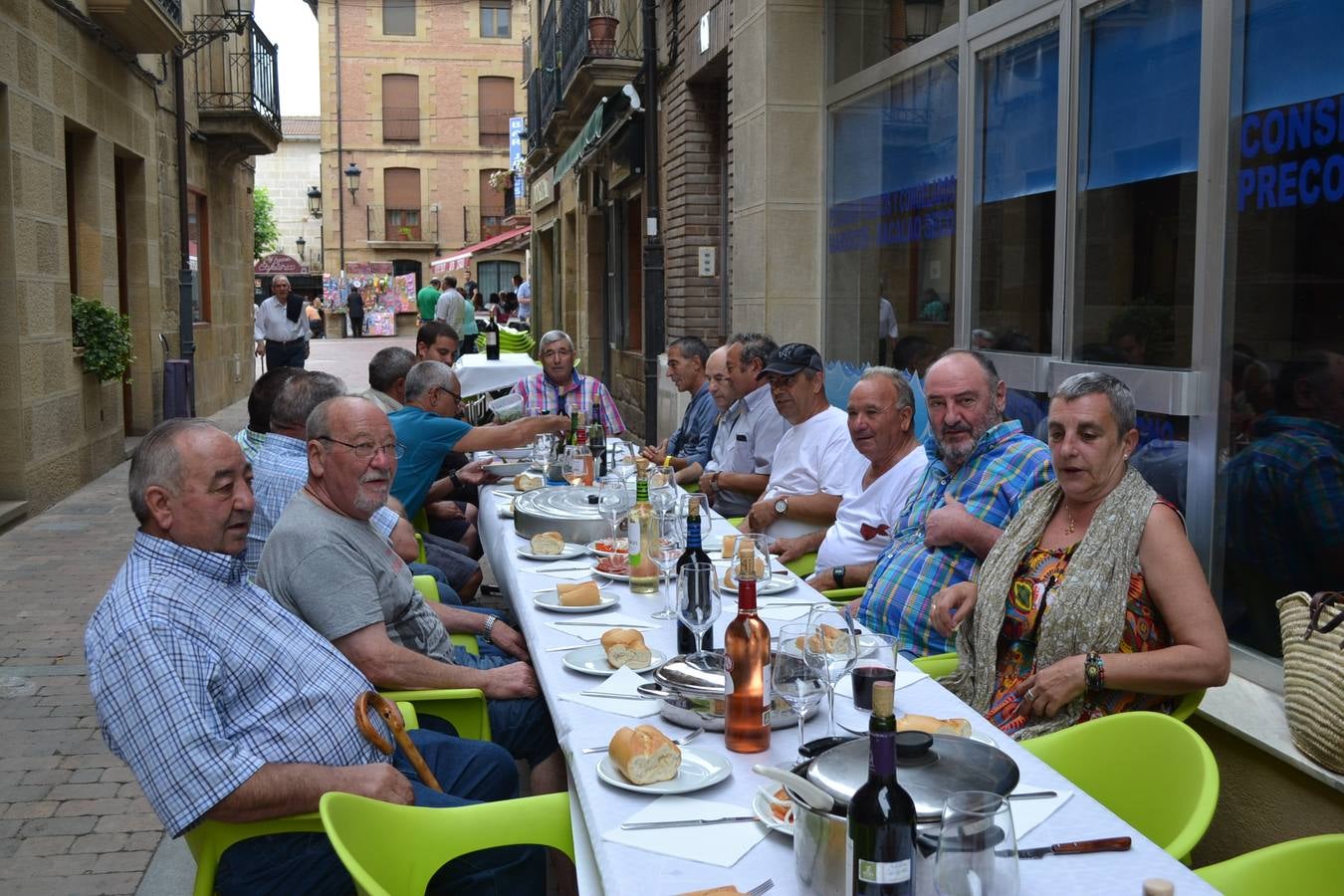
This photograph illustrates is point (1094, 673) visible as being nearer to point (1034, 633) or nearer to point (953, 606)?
point (1034, 633)

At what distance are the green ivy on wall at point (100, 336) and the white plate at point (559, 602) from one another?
8.39 meters

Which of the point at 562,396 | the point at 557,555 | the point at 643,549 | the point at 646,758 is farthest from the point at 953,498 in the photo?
the point at 562,396

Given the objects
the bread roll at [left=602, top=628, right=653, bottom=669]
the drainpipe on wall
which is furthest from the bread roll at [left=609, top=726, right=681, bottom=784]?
the drainpipe on wall

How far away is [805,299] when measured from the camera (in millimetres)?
8500

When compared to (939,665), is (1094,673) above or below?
above

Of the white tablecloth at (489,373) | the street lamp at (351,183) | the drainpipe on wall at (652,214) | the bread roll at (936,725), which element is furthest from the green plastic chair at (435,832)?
the street lamp at (351,183)

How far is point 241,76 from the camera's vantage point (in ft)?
60.3

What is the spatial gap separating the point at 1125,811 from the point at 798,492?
2.91m

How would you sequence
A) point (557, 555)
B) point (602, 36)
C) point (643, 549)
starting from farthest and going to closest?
point (602, 36), point (557, 555), point (643, 549)

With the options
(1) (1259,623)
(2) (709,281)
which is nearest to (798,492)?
(1) (1259,623)

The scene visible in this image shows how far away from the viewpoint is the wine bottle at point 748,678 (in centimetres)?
251

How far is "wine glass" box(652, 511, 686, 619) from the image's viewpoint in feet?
13.0

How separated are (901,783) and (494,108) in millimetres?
44416

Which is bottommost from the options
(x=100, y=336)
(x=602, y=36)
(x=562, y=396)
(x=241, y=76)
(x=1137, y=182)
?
(x=562, y=396)
